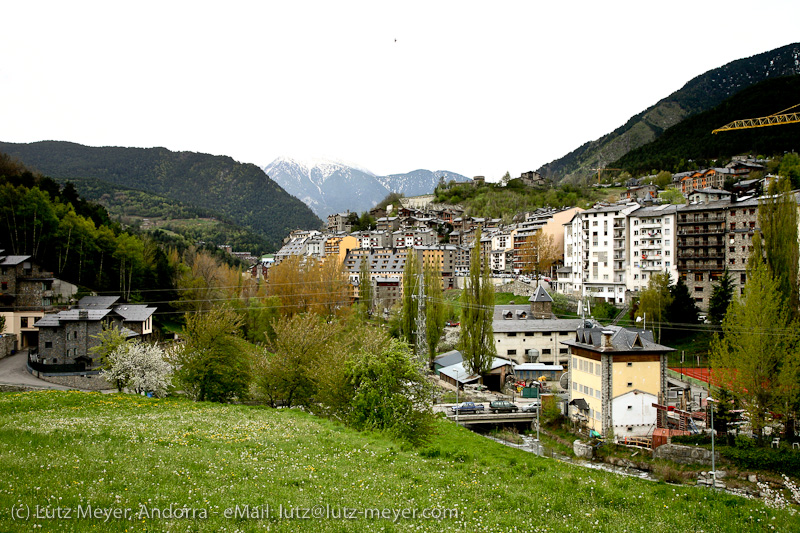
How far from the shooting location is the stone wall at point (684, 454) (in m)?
25.6

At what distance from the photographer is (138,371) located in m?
28.8

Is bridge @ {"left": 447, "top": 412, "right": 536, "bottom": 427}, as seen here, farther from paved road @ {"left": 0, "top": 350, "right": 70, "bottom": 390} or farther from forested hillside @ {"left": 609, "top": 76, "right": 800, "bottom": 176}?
forested hillside @ {"left": 609, "top": 76, "right": 800, "bottom": 176}

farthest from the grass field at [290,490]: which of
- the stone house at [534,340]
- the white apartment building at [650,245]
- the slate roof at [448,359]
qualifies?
the white apartment building at [650,245]

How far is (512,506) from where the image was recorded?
A: 9547 millimetres

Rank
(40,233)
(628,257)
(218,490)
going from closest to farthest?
1. (218,490)
2. (40,233)
3. (628,257)

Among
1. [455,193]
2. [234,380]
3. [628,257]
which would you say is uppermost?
[455,193]

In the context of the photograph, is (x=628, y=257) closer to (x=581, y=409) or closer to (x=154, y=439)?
(x=581, y=409)

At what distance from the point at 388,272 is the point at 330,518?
81.4m

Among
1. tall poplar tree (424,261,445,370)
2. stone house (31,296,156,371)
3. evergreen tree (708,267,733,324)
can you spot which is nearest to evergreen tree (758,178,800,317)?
evergreen tree (708,267,733,324)

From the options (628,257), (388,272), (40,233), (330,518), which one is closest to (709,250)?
(628,257)

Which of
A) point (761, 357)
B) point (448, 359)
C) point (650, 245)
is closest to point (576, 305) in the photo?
point (650, 245)

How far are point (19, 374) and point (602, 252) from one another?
6161 centimetres

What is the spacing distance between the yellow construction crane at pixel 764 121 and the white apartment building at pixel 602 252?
60016 millimetres

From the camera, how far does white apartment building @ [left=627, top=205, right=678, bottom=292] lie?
58.1 meters
